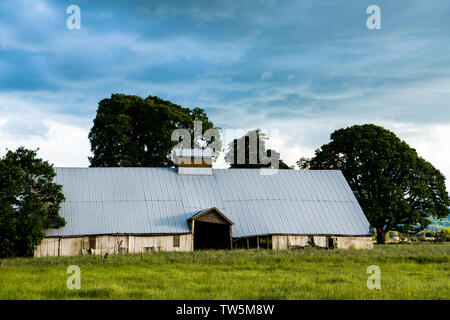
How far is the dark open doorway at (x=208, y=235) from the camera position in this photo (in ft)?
125

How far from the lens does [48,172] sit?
34.2 meters

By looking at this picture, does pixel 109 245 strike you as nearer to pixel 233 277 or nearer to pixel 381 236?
pixel 233 277

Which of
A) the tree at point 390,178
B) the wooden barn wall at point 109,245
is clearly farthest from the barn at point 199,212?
the tree at point 390,178

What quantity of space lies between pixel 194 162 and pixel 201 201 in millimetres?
5159

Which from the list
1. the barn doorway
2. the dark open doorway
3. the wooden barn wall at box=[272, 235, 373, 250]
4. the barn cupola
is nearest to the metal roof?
the wooden barn wall at box=[272, 235, 373, 250]

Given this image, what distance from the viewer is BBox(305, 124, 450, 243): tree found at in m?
49.6

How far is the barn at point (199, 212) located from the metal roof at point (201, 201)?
78 millimetres

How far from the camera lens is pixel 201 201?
38.2 meters

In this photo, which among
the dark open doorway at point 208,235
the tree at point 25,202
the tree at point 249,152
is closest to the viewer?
the tree at point 25,202

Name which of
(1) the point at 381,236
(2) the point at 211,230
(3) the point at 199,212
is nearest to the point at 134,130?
(2) the point at 211,230

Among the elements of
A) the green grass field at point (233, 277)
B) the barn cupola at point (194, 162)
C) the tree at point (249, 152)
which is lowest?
the green grass field at point (233, 277)

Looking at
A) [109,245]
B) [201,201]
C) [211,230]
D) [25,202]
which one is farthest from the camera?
[211,230]


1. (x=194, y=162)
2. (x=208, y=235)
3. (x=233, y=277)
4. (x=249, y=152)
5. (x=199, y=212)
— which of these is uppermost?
(x=249, y=152)

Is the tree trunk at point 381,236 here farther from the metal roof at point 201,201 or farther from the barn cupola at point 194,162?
the barn cupola at point 194,162
